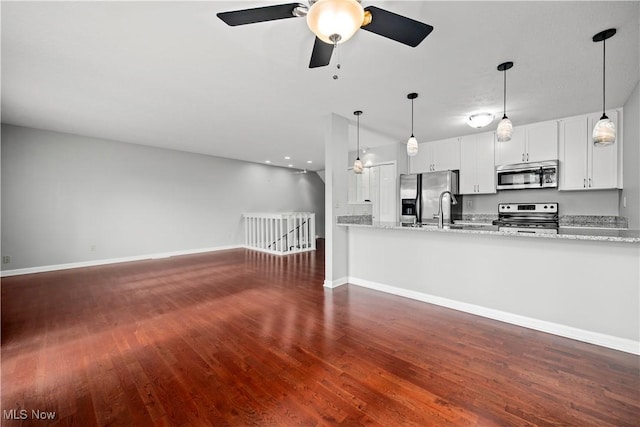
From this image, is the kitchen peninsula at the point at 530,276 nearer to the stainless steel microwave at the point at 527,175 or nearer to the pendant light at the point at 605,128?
the pendant light at the point at 605,128

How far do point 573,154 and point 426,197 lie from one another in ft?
7.26

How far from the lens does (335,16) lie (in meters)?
1.24

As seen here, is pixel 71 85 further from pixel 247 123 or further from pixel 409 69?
pixel 409 69

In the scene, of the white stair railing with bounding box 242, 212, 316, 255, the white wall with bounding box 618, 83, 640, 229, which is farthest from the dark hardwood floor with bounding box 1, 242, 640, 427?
the white stair railing with bounding box 242, 212, 316, 255

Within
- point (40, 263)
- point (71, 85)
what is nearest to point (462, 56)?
point (71, 85)

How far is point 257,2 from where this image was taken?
5.76 feet

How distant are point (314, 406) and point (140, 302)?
2.81 meters

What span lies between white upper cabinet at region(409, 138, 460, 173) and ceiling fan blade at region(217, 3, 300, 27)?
4552 millimetres

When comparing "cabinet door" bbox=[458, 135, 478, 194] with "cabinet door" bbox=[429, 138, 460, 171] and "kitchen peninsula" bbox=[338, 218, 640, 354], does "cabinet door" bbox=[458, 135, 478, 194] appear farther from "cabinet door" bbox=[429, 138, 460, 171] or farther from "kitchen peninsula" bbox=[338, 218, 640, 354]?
"kitchen peninsula" bbox=[338, 218, 640, 354]

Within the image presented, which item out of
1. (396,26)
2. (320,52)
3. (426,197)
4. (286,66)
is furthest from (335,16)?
(426,197)

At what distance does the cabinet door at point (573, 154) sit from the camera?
3.86m

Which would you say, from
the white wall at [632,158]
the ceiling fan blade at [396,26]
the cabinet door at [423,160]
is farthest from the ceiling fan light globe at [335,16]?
the cabinet door at [423,160]

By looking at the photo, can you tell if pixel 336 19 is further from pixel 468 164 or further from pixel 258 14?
pixel 468 164

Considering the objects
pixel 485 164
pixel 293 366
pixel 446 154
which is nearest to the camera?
pixel 293 366
